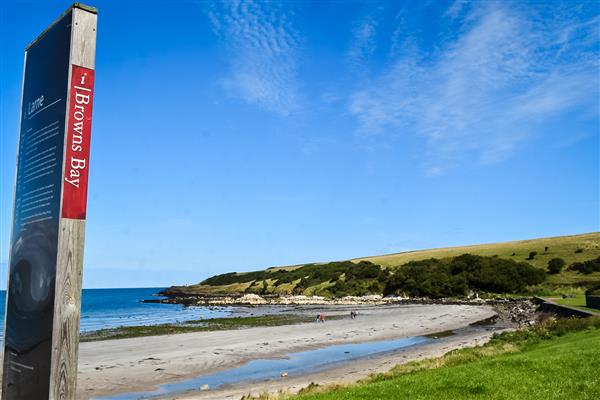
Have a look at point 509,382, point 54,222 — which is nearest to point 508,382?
point 509,382

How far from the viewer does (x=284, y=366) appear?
28578 millimetres

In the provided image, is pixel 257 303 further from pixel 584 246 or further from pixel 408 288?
pixel 584 246

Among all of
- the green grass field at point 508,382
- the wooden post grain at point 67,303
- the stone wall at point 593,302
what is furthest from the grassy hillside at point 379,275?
the wooden post grain at point 67,303

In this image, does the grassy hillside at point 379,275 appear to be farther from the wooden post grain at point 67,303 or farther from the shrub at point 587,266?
the wooden post grain at point 67,303

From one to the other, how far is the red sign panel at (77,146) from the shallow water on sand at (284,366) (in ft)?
54.7

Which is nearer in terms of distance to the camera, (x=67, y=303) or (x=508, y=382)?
(x=67, y=303)

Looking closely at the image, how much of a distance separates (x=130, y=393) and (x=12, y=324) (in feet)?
51.9

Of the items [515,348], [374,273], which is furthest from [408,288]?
[515,348]

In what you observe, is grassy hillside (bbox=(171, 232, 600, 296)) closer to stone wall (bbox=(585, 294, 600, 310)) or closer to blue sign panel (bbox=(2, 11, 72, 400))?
stone wall (bbox=(585, 294, 600, 310))

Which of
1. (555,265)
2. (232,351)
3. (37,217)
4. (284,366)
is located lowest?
(284,366)

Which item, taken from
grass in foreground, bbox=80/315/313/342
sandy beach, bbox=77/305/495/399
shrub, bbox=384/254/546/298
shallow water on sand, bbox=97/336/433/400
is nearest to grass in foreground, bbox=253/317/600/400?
shallow water on sand, bbox=97/336/433/400

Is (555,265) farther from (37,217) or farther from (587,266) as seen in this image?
(37,217)

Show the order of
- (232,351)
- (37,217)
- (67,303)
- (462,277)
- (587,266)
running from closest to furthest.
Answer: (67,303) → (37,217) → (232,351) → (587,266) → (462,277)

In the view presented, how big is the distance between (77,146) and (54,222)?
44.5 inches
